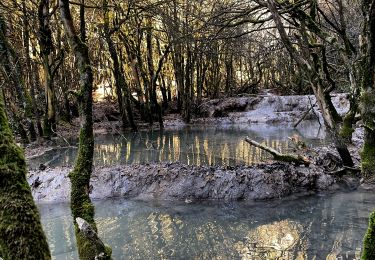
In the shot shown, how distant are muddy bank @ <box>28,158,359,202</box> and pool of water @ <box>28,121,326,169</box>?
1912 millimetres

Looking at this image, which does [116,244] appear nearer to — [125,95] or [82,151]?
[82,151]

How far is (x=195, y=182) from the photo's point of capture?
8.44 metres

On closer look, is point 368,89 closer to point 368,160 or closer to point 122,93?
point 368,160

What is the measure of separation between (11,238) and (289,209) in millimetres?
6250

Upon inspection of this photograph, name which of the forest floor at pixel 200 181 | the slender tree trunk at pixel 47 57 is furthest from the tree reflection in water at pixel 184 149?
the slender tree trunk at pixel 47 57

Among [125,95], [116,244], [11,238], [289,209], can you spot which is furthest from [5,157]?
[125,95]

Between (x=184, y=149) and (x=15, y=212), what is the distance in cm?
1182

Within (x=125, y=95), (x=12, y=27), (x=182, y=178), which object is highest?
(x=12, y=27)

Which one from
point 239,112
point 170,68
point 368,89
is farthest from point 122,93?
point 368,89

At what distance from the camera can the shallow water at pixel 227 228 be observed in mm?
5656

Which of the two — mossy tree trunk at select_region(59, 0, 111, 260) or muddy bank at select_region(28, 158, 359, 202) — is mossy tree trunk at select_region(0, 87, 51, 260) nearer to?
mossy tree trunk at select_region(59, 0, 111, 260)

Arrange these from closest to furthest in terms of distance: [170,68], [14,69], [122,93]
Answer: [14,69], [122,93], [170,68]

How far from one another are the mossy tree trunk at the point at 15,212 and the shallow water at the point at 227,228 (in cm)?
390

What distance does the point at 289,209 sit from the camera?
24.2 ft
